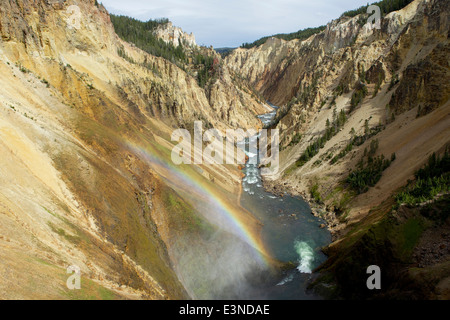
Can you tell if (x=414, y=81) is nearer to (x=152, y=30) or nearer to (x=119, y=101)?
(x=119, y=101)

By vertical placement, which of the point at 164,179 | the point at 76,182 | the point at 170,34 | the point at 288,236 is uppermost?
the point at 170,34

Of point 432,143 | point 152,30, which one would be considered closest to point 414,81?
point 432,143

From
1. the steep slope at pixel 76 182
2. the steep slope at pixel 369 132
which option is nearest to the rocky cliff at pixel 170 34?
the steep slope at pixel 369 132

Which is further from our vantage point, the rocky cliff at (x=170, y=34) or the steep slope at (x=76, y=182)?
the rocky cliff at (x=170, y=34)

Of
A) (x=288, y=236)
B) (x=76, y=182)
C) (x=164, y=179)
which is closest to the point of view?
(x=76, y=182)
